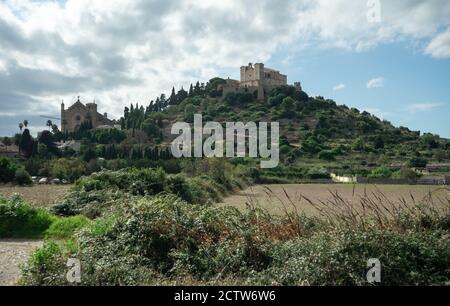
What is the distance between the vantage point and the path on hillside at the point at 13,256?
7574mm

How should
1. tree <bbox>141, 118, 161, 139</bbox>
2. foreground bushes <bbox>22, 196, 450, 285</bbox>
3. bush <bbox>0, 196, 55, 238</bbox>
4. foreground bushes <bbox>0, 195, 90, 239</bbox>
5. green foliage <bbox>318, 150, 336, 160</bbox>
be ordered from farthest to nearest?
1. tree <bbox>141, 118, 161, 139</bbox>
2. green foliage <bbox>318, 150, 336, 160</bbox>
3. bush <bbox>0, 196, 55, 238</bbox>
4. foreground bushes <bbox>0, 195, 90, 239</bbox>
5. foreground bushes <bbox>22, 196, 450, 285</bbox>

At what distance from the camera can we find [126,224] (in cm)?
855

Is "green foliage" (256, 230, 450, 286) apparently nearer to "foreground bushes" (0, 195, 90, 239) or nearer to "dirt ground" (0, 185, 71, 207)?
"foreground bushes" (0, 195, 90, 239)

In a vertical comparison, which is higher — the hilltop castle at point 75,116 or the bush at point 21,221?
the hilltop castle at point 75,116

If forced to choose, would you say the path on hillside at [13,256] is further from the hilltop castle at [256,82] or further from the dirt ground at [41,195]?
the hilltop castle at [256,82]

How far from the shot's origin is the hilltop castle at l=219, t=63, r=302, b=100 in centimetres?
14012

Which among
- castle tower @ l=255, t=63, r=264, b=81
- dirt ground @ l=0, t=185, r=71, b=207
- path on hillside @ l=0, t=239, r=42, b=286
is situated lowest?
path on hillside @ l=0, t=239, r=42, b=286

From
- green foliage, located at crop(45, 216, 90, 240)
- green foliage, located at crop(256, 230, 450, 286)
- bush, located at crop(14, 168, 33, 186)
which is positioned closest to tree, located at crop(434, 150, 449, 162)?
bush, located at crop(14, 168, 33, 186)

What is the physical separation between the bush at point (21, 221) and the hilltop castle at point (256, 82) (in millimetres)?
125443

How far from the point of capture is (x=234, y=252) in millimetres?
7586

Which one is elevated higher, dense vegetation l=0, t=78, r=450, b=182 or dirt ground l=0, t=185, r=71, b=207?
dense vegetation l=0, t=78, r=450, b=182

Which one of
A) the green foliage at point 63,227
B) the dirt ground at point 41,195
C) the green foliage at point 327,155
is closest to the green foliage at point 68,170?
the dirt ground at point 41,195

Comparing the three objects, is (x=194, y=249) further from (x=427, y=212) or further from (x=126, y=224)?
(x=427, y=212)

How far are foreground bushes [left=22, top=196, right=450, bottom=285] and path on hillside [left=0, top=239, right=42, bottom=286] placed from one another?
86 cm
